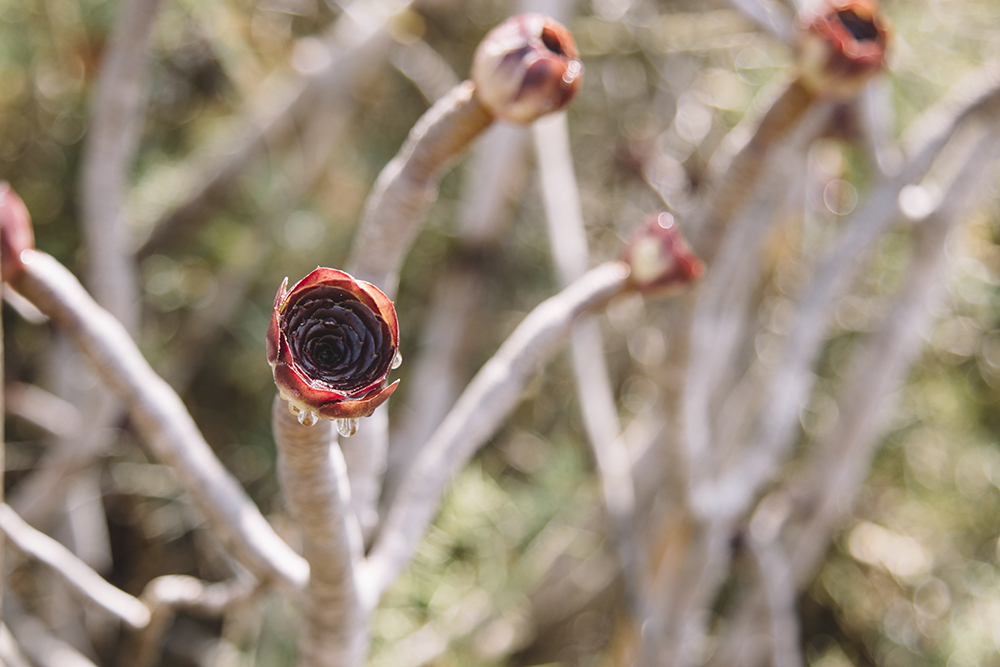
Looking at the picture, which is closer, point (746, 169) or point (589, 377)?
point (746, 169)

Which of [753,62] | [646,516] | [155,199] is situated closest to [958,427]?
[646,516]

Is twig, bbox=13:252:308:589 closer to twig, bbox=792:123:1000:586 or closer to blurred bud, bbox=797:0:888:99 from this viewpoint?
blurred bud, bbox=797:0:888:99

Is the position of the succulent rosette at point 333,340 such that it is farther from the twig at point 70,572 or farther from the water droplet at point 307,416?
the twig at point 70,572

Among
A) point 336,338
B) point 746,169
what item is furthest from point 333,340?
point 746,169

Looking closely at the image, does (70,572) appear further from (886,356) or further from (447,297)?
(886,356)

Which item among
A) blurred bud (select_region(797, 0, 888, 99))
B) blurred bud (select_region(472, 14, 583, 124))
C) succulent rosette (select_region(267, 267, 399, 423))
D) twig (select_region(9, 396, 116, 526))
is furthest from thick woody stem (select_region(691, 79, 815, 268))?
twig (select_region(9, 396, 116, 526))

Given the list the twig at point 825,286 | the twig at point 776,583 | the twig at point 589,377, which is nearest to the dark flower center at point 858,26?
the twig at point 825,286
